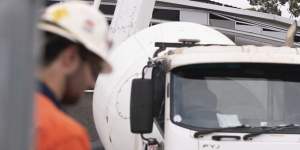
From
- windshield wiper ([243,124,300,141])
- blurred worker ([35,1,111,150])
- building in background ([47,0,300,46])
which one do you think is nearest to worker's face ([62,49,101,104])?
blurred worker ([35,1,111,150])

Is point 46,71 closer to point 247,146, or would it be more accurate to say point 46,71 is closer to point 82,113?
point 247,146

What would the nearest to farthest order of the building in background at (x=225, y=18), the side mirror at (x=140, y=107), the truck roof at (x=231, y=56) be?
the side mirror at (x=140, y=107)
the truck roof at (x=231, y=56)
the building in background at (x=225, y=18)

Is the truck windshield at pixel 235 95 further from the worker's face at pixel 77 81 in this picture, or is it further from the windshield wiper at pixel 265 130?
the worker's face at pixel 77 81

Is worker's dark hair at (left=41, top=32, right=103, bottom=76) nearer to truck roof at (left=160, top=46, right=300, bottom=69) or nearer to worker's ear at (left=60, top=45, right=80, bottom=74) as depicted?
worker's ear at (left=60, top=45, right=80, bottom=74)

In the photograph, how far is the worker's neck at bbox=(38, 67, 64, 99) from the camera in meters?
1.91

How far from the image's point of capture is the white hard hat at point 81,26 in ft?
6.44

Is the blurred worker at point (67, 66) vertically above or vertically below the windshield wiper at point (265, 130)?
above

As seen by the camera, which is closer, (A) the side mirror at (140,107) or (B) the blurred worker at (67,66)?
(B) the blurred worker at (67,66)

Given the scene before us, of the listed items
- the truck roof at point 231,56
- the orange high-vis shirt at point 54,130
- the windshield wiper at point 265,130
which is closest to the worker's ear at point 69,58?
the orange high-vis shirt at point 54,130

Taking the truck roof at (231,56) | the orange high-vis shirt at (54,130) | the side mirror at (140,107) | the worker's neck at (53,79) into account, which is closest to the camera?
the orange high-vis shirt at (54,130)

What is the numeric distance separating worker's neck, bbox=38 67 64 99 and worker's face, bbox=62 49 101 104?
0.02 metres

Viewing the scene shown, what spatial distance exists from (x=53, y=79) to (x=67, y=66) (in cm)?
6

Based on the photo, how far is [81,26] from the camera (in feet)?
6.58

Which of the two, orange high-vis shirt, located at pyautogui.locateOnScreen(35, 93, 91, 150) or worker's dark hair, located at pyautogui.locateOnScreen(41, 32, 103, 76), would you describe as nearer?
orange high-vis shirt, located at pyautogui.locateOnScreen(35, 93, 91, 150)
